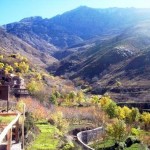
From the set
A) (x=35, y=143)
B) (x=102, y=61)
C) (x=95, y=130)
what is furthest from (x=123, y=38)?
(x=35, y=143)

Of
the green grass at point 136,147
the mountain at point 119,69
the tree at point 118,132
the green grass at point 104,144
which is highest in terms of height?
the mountain at point 119,69

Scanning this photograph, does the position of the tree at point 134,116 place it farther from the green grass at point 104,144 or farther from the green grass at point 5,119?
the green grass at point 5,119

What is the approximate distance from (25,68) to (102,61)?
59.5 meters

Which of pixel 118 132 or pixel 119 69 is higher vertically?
pixel 119 69

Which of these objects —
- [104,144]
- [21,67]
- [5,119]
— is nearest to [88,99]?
[21,67]

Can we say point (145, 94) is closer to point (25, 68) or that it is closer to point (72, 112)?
point (25, 68)

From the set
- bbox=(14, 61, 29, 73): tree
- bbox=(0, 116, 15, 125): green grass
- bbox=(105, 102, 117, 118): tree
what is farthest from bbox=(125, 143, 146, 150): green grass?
bbox=(14, 61, 29, 73): tree

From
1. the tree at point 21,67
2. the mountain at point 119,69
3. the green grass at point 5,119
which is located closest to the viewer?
the green grass at point 5,119

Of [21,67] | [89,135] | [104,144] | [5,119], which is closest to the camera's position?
[5,119]

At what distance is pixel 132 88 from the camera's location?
4151 inches

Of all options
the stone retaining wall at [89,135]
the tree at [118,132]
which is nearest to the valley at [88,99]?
the tree at [118,132]

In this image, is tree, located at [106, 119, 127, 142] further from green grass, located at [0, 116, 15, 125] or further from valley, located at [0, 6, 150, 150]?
green grass, located at [0, 116, 15, 125]

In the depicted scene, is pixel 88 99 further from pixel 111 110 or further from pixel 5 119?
pixel 5 119

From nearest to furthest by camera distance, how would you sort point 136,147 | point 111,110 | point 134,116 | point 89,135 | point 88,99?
1. point 136,147
2. point 89,135
3. point 134,116
4. point 111,110
5. point 88,99
